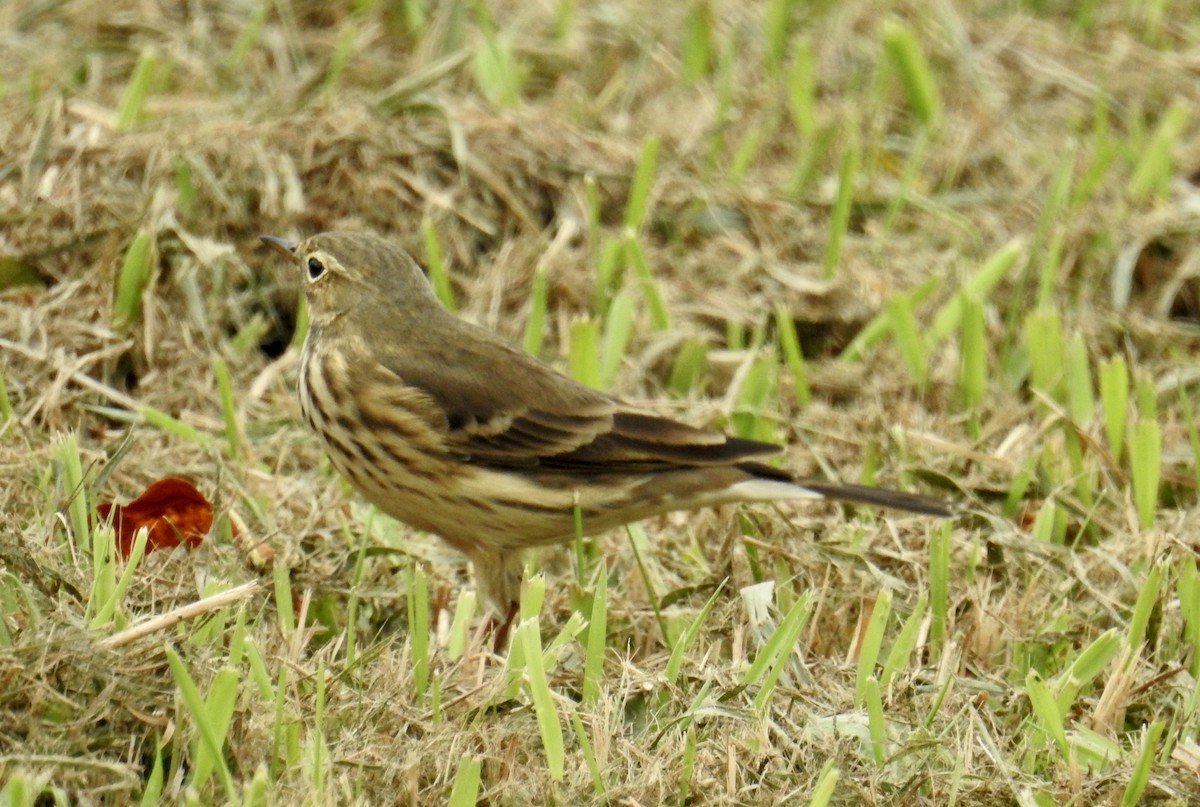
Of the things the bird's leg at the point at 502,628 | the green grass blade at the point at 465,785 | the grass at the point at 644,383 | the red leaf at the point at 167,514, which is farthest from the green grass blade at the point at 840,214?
the green grass blade at the point at 465,785

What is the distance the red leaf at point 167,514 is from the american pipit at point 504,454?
0.44 m

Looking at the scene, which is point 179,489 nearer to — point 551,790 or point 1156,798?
point 551,790

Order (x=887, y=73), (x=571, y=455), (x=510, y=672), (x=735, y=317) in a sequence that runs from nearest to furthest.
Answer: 1. (x=510, y=672)
2. (x=571, y=455)
3. (x=735, y=317)
4. (x=887, y=73)

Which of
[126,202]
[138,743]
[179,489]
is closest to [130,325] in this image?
[126,202]

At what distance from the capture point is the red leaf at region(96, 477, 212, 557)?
4617 mm

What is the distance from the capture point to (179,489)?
4695mm

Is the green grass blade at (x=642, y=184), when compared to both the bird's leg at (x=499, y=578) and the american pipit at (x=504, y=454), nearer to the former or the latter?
the american pipit at (x=504, y=454)

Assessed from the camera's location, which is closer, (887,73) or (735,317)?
(735,317)

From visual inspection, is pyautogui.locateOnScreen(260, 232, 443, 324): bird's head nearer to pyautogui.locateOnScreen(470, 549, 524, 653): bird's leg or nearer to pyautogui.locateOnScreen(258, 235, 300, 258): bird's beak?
pyautogui.locateOnScreen(258, 235, 300, 258): bird's beak

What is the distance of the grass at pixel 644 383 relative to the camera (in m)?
3.84

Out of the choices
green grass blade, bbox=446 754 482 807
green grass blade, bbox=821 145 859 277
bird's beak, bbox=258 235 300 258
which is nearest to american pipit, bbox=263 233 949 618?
bird's beak, bbox=258 235 300 258

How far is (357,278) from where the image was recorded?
529 cm

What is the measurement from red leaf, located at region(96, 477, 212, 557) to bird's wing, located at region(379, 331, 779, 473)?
2.27 ft

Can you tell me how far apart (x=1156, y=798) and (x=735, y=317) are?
2923mm
